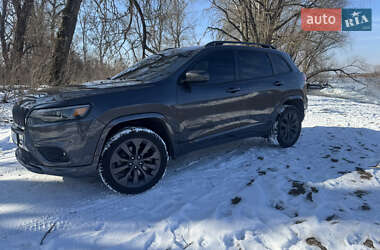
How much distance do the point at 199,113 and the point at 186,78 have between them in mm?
482

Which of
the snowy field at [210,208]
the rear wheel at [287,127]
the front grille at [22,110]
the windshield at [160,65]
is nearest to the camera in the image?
the snowy field at [210,208]

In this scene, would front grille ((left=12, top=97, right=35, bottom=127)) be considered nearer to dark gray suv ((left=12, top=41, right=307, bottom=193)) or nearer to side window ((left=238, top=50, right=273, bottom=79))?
dark gray suv ((left=12, top=41, right=307, bottom=193))

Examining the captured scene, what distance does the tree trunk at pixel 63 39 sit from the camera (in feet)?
24.8

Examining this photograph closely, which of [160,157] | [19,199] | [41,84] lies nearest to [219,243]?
[160,157]

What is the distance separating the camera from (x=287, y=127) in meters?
4.55

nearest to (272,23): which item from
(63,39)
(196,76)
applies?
(63,39)

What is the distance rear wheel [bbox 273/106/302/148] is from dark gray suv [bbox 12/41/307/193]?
0.60 feet

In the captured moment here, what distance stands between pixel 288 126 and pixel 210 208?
107 inches

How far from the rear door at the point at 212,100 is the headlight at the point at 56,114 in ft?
3.74

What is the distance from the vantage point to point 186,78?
9.97 ft

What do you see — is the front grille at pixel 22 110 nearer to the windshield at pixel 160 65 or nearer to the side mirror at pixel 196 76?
the windshield at pixel 160 65

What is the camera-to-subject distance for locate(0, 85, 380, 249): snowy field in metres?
2.04

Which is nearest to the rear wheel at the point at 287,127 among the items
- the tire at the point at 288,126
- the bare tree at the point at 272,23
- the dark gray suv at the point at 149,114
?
the tire at the point at 288,126

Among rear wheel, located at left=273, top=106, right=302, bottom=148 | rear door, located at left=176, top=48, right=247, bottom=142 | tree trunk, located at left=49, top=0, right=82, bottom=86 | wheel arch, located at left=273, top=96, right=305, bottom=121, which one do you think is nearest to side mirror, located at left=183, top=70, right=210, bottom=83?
rear door, located at left=176, top=48, right=247, bottom=142
